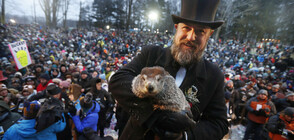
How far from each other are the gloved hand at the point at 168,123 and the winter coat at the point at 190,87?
11 cm

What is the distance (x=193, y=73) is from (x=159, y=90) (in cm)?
56

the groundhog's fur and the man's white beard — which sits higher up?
the man's white beard

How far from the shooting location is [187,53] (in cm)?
161

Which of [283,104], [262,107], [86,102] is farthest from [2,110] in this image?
[283,104]

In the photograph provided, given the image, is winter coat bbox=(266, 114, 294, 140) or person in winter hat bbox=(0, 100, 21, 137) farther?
winter coat bbox=(266, 114, 294, 140)

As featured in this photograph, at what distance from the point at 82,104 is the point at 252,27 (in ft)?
151

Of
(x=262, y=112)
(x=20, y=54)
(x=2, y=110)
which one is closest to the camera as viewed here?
(x=2, y=110)

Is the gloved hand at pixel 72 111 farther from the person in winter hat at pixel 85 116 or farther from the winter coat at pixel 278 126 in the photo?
the winter coat at pixel 278 126

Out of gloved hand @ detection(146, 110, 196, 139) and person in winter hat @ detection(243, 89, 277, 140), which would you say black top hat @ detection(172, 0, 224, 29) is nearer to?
gloved hand @ detection(146, 110, 196, 139)

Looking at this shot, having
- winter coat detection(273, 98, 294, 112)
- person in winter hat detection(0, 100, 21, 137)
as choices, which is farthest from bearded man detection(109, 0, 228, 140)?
winter coat detection(273, 98, 294, 112)

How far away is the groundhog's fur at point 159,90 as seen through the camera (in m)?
1.24

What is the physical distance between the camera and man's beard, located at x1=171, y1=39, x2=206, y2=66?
1615mm

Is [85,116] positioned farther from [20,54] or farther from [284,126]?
[20,54]

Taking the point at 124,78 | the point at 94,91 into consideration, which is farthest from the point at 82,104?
the point at 124,78
